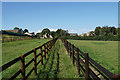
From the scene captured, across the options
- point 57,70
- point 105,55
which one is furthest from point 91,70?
point 105,55

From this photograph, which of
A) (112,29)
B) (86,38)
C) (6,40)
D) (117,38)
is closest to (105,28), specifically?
(112,29)

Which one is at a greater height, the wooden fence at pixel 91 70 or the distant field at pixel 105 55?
the wooden fence at pixel 91 70

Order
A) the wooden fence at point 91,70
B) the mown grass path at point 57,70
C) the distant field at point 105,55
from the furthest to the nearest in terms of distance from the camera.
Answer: the distant field at point 105,55 → the mown grass path at point 57,70 → the wooden fence at point 91,70

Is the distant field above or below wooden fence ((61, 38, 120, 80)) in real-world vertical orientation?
below

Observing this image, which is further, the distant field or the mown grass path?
the distant field

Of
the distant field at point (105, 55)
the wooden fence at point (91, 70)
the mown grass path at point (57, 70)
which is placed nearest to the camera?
the wooden fence at point (91, 70)

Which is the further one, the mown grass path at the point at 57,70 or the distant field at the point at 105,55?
the distant field at the point at 105,55

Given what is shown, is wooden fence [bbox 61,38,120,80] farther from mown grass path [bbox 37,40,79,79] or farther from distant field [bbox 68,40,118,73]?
distant field [bbox 68,40,118,73]

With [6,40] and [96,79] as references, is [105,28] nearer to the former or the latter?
[6,40]

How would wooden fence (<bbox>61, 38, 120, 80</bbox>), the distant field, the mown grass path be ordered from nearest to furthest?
wooden fence (<bbox>61, 38, 120, 80</bbox>), the mown grass path, the distant field

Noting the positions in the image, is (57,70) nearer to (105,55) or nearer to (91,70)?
(91,70)

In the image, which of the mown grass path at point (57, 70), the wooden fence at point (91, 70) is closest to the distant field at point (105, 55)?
the wooden fence at point (91, 70)

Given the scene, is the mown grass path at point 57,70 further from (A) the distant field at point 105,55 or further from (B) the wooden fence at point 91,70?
(A) the distant field at point 105,55

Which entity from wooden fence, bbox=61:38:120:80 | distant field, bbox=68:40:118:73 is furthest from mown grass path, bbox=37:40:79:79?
distant field, bbox=68:40:118:73
